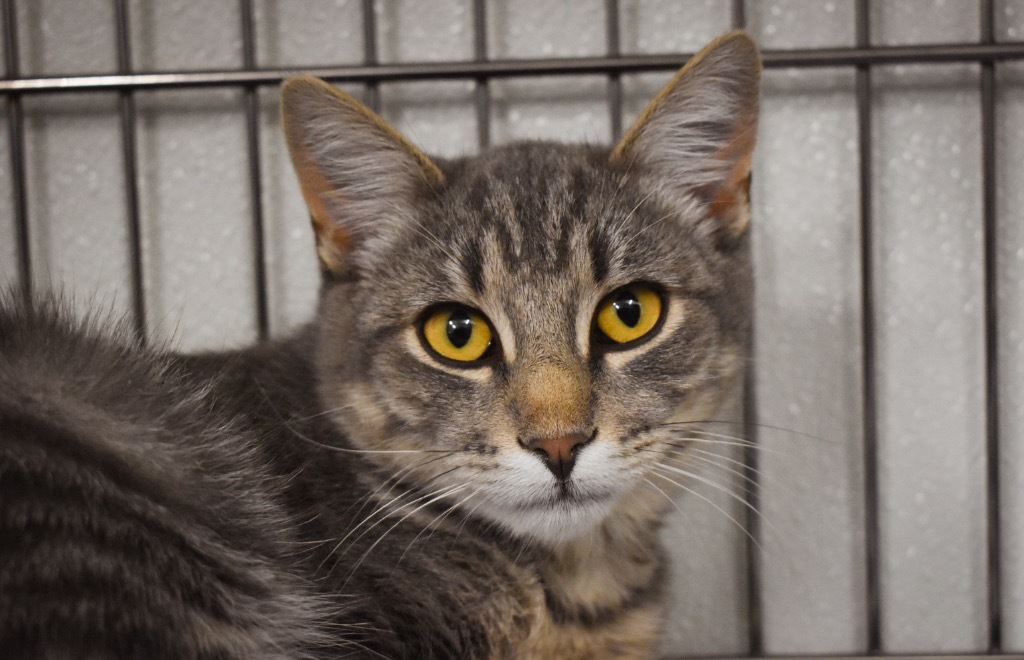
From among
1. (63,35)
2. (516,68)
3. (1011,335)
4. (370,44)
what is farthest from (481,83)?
(1011,335)

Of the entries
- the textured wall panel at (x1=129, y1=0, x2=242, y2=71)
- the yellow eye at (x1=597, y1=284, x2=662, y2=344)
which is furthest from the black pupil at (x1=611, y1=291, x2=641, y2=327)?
the textured wall panel at (x1=129, y1=0, x2=242, y2=71)

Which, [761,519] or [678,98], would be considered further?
[761,519]

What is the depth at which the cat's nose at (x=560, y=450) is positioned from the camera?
2.72ft

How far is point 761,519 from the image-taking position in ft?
4.81

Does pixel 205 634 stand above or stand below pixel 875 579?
above

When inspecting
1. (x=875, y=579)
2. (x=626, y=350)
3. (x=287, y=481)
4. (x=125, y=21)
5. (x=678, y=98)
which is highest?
(x=125, y=21)

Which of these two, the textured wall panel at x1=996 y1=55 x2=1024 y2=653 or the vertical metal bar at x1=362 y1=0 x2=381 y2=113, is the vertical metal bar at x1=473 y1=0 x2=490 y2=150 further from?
the textured wall panel at x1=996 y1=55 x2=1024 y2=653

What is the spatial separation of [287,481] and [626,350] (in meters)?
0.40

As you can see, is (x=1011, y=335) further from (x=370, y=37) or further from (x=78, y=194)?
(x=78, y=194)

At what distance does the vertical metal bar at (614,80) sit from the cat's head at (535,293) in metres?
0.26

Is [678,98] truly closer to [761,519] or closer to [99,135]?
[761,519]

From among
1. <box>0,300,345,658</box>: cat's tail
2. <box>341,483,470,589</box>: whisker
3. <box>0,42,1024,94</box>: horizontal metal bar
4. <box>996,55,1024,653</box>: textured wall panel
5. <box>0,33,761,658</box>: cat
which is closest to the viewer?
<box>0,300,345,658</box>: cat's tail

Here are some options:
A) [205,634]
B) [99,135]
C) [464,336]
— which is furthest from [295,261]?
[205,634]

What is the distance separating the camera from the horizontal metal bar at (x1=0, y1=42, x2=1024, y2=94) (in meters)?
1.24
